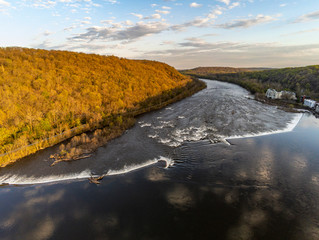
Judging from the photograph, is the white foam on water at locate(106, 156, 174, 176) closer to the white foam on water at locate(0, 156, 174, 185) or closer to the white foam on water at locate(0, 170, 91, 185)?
the white foam on water at locate(0, 156, 174, 185)

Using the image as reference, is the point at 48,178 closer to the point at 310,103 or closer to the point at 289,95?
the point at 310,103

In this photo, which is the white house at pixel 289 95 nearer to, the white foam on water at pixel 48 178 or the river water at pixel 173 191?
the river water at pixel 173 191

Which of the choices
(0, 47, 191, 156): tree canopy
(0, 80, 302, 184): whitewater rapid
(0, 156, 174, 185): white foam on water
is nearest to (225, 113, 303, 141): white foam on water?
(0, 80, 302, 184): whitewater rapid

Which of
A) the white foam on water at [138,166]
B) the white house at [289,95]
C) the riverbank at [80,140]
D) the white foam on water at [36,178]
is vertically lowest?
the white foam on water at [36,178]

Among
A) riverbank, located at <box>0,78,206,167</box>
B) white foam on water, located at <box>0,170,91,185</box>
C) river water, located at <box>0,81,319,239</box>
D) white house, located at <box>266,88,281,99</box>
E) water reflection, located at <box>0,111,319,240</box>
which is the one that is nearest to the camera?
water reflection, located at <box>0,111,319,240</box>

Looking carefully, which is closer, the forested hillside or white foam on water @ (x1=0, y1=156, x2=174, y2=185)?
white foam on water @ (x1=0, y1=156, x2=174, y2=185)

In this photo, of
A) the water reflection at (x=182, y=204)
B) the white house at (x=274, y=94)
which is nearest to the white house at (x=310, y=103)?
the white house at (x=274, y=94)
